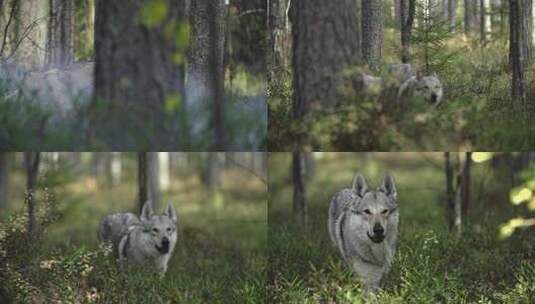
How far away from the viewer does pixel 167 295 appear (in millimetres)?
7652

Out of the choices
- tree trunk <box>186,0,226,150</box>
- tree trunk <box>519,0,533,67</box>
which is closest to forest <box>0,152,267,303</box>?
tree trunk <box>186,0,226,150</box>

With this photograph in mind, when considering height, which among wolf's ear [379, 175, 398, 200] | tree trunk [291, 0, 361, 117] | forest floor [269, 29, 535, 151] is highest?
tree trunk [291, 0, 361, 117]

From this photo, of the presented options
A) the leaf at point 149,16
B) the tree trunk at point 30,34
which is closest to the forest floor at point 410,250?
the leaf at point 149,16

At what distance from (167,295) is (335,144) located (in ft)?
7.06

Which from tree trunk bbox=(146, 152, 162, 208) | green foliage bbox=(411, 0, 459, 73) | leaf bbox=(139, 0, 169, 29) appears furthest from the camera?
tree trunk bbox=(146, 152, 162, 208)

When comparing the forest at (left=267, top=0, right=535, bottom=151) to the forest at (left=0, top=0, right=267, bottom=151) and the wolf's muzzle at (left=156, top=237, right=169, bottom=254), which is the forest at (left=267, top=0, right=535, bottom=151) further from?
the wolf's muzzle at (left=156, top=237, right=169, bottom=254)

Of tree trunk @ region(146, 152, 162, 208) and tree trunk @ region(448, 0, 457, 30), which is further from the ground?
tree trunk @ region(448, 0, 457, 30)

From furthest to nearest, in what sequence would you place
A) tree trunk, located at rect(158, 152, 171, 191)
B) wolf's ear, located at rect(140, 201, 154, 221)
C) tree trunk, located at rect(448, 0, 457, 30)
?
tree trunk, located at rect(158, 152, 171, 191) < wolf's ear, located at rect(140, 201, 154, 221) < tree trunk, located at rect(448, 0, 457, 30)

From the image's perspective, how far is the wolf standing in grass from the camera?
24.2 feet

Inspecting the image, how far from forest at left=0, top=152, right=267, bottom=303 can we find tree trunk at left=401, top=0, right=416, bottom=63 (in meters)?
1.58

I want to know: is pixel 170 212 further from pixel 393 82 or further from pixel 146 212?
pixel 393 82

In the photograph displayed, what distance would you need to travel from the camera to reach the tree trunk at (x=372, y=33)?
23.6 ft

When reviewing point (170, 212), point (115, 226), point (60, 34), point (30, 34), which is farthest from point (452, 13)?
point (30, 34)

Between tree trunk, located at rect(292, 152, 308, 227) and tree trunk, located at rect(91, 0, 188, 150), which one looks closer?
tree trunk, located at rect(91, 0, 188, 150)
